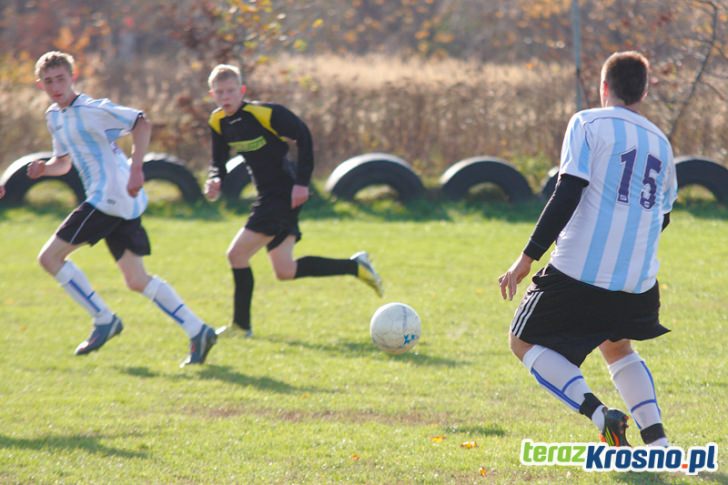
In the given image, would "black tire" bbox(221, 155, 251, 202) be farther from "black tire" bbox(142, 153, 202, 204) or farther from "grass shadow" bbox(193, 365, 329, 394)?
"grass shadow" bbox(193, 365, 329, 394)

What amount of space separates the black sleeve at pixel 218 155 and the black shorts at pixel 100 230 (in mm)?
751

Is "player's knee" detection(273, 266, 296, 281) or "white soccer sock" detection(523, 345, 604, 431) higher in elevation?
"white soccer sock" detection(523, 345, 604, 431)

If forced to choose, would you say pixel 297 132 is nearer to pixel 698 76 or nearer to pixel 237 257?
pixel 237 257

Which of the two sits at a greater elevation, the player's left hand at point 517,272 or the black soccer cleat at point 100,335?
the player's left hand at point 517,272

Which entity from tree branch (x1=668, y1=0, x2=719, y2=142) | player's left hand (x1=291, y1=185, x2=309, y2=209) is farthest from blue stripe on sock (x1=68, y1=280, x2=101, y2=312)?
tree branch (x1=668, y1=0, x2=719, y2=142)

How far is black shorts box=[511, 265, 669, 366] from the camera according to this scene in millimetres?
4605

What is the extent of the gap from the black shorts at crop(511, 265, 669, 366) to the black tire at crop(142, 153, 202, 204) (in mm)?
10824

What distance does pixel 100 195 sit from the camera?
7434mm

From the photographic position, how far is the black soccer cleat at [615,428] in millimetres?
4340

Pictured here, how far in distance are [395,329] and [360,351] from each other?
0.58 meters

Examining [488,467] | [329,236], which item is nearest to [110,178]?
[488,467]

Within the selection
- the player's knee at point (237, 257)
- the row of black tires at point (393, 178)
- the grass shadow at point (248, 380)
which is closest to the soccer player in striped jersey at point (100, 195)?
the grass shadow at point (248, 380)

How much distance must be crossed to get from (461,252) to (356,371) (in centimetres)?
498

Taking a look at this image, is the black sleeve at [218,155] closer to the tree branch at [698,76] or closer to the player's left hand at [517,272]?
the player's left hand at [517,272]
